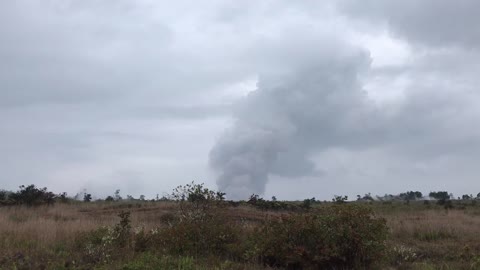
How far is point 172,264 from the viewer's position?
9.91 meters

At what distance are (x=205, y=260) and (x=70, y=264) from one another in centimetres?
260

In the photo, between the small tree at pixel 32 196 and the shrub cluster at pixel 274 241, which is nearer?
the shrub cluster at pixel 274 241

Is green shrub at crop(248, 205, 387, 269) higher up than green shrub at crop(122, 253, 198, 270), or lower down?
higher up

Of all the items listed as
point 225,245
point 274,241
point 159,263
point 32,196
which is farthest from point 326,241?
point 32,196

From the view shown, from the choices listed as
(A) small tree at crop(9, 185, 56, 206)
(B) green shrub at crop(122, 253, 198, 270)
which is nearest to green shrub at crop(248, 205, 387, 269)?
(B) green shrub at crop(122, 253, 198, 270)

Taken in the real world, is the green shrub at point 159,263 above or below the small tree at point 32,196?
below

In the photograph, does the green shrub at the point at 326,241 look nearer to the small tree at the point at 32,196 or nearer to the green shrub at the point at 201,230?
the green shrub at the point at 201,230

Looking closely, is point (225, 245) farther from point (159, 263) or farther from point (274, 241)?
point (159, 263)

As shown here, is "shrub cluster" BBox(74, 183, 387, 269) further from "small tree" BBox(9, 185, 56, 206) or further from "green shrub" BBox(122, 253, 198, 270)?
"small tree" BBox(9, 185, 56, 206)

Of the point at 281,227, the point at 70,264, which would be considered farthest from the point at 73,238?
the point at 281,227

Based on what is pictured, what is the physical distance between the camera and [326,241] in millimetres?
10531

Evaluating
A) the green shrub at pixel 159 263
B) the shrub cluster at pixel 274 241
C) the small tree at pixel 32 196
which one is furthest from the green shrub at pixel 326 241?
the small tree at pixel 32 196

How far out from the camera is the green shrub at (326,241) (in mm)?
10352

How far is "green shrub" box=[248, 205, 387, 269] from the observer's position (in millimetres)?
10352
